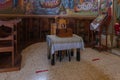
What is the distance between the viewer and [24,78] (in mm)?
3082

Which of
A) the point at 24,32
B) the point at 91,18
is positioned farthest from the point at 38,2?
the point at 91,18

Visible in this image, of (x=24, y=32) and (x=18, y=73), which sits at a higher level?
(x=24, y=32)

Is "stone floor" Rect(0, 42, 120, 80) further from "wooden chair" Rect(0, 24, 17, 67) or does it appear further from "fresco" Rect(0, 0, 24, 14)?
"fresco" Rect(0, 0, 24, 14)

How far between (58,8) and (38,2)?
0.96 metres

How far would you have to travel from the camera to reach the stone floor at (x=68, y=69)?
318 centimetres

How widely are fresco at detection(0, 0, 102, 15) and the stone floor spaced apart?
260 cm

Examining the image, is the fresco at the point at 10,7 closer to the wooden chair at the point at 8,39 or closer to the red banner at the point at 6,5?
the red banner at the point at 6,5

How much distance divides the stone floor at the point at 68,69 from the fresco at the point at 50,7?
2596mm

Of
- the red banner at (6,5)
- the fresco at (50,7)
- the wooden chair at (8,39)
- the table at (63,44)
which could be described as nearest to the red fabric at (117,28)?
the fresco at (50,7)

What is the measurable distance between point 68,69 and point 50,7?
3995 mm

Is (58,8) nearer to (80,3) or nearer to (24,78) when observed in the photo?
(80,3)

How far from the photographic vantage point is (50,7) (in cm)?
688

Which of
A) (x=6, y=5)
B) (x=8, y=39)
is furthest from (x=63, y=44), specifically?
(x=6, y=5)

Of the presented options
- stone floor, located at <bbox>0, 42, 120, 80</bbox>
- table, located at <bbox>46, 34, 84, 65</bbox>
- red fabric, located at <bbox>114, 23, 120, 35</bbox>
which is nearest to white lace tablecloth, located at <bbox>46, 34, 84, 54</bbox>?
table, located at <bbox>46, 34, 84, 65</bbox>
